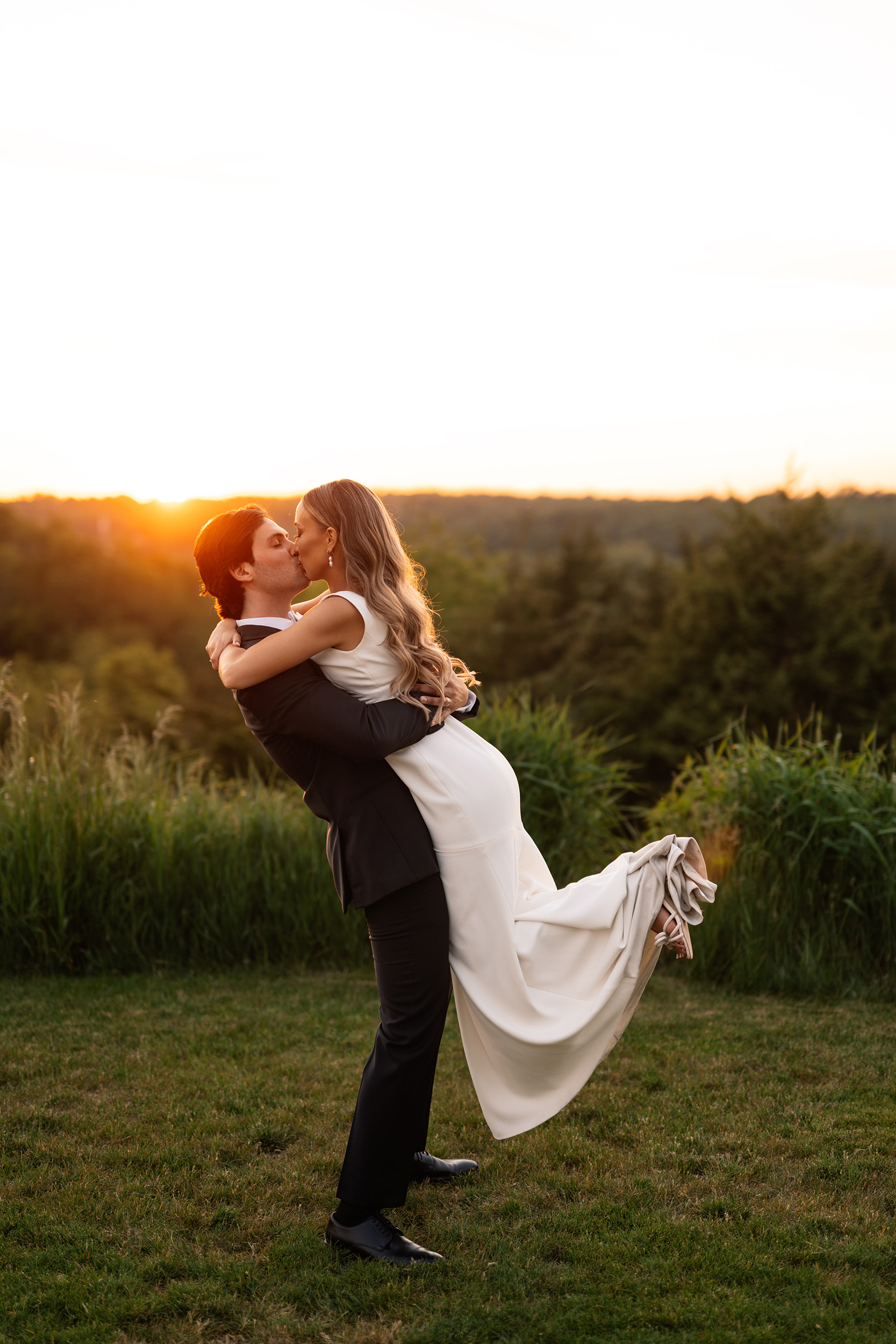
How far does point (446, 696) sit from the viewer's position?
10.3ft

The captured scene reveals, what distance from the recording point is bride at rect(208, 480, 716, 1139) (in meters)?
3.04

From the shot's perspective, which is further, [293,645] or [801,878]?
[801,878]

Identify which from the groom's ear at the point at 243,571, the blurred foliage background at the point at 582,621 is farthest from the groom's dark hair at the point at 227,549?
the blurred foliage background at the point at 582,621

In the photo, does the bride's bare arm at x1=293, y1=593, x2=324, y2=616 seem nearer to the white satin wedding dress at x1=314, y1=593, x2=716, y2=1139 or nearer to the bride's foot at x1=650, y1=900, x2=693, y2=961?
the white satin wedding dress at x1=314, y1=593, x2=716, y2=1139

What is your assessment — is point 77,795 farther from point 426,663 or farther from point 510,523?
point 510,523

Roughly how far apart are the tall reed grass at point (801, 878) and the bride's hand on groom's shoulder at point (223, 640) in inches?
159

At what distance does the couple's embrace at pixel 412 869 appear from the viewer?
3.04 metres

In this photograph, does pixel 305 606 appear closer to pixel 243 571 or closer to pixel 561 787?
pixel 243 571

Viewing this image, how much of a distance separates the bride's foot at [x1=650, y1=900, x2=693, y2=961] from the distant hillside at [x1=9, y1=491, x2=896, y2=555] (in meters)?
1.36

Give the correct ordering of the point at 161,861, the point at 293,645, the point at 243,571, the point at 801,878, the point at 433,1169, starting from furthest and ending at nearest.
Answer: the point at 161,861
the point at 801,878
the point at 433,1169
the point at 243,571
the point at 293,645

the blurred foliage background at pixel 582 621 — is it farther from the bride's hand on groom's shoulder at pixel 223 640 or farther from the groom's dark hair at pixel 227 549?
the bride's hand on groom's shoulder at pixel 223 640

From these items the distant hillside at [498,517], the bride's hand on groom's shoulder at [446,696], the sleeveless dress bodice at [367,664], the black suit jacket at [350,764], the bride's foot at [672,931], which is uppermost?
the distant hillside at [498,517]

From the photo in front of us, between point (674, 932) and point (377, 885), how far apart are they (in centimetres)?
84

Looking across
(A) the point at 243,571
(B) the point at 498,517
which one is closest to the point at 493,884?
(A) the point at 243,571
